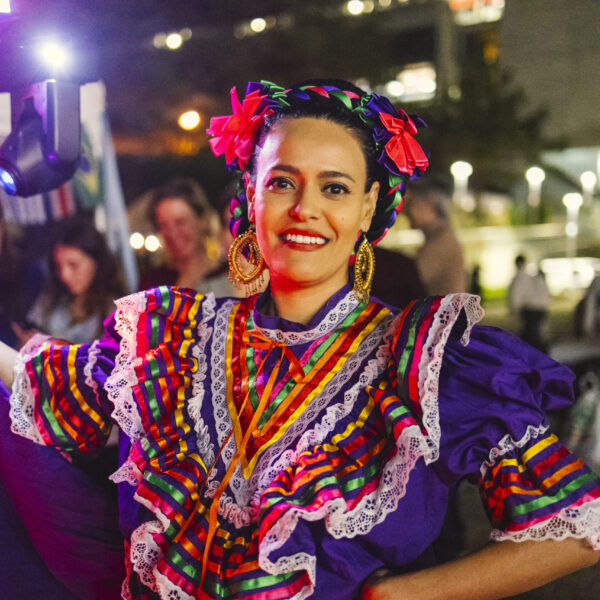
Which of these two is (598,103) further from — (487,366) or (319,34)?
(487,366)

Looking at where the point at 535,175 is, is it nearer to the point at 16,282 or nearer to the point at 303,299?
the point at 16,282

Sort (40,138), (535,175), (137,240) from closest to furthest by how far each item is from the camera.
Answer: (40,138), (137,240), (535,175)

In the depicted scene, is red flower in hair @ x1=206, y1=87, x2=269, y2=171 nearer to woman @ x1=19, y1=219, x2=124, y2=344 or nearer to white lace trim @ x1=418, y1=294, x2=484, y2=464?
white lace trim @ x1=418, y1=294, x2=484, y2=464

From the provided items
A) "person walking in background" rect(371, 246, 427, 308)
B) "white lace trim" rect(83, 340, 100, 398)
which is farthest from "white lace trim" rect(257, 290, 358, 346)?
"person walking in background" rect(371, 246, 427, 308)

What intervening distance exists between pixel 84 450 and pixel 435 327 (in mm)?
801

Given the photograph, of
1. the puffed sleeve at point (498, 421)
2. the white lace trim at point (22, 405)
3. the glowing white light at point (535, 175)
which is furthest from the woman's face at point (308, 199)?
the glowing white light at point (535, 175)

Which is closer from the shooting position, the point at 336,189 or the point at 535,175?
the point at 336,189

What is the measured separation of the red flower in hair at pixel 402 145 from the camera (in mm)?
1351

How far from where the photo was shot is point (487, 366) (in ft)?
3.57

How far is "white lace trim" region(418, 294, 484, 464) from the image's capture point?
3.48ft

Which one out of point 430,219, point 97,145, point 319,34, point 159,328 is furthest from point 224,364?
point 319,34

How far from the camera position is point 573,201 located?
9688mm

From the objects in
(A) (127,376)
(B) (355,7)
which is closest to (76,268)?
(A) (127,376)

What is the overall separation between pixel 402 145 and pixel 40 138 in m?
1.20
